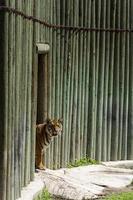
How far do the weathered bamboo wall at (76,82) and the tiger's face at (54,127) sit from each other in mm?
326

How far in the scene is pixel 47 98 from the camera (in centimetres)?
A: 1269

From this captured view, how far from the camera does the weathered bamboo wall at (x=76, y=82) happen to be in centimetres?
1041

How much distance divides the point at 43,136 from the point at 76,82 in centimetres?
180

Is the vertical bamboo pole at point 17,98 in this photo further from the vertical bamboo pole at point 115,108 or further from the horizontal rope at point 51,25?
the vertical bamboo pole at point 115,108

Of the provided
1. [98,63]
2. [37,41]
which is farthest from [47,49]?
[98,63]

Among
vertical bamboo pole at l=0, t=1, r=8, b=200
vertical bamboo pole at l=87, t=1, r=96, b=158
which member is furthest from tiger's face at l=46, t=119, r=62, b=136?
vertical bamboo pole at l=0, t=1, r=8, b=200

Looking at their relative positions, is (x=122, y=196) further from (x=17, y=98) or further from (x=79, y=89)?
(x=79, y=89)

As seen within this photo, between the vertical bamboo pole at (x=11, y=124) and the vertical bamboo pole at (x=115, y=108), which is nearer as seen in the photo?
the vertical bamboo pole at (x=11, y=124)

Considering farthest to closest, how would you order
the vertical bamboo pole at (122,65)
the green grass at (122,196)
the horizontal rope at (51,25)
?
the vertical bamboo pole at (122,65)
the green grass at (122,196)
the horizontal rope at (51,25)

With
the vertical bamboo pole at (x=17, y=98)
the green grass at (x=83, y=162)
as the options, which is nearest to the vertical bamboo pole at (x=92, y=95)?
the green grass at (x=83, y=162)

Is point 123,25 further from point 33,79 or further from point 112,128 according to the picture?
point 33,79

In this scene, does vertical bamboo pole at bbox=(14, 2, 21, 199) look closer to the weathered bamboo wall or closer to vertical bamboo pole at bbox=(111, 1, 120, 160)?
the weathered bamboo wall

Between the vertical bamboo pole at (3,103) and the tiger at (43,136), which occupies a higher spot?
the vertical bamboo pole at (3,103)

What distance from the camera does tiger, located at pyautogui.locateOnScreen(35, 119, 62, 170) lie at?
1221 centimetres
